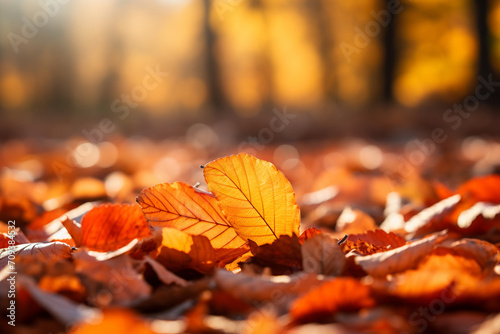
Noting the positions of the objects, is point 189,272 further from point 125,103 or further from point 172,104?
point 172,104

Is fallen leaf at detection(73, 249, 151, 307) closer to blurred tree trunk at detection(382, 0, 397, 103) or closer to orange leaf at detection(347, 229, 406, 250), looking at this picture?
orange leaf at detection(347, 229, 406, 250)

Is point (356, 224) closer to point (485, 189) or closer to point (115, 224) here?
point (485, 189)

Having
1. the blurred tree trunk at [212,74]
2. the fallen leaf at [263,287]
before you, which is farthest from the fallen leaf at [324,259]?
the blurred tree trunk at [212,74]

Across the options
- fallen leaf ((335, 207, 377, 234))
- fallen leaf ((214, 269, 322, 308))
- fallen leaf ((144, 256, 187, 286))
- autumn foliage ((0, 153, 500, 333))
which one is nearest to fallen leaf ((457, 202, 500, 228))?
autumn foliage ((0, 153, 500, 333))

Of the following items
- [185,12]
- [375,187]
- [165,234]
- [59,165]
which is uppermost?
[185,12]

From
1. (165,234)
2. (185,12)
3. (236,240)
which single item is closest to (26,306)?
(165,234)

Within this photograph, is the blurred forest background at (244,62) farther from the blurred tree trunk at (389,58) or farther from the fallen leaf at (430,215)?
the fallen leaf at (430,215)

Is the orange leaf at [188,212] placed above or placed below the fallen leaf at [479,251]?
above
